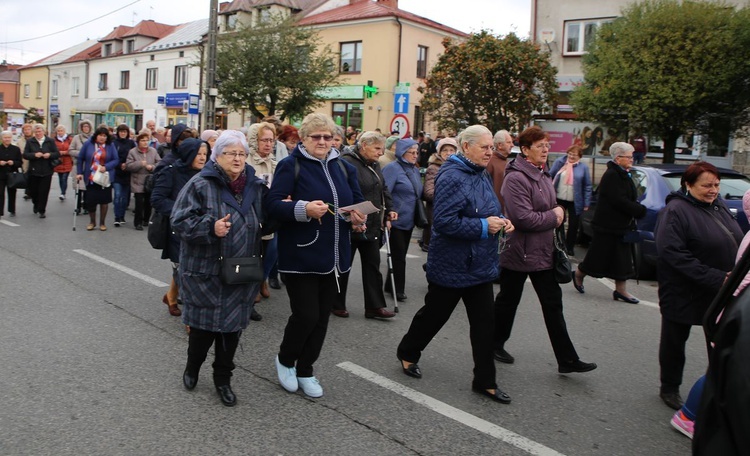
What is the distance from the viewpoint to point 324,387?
4738 mm

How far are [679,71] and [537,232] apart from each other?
471 inches

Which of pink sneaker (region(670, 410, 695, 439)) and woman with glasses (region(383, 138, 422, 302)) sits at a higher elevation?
woman with glasses (region(383, 138, 422, 302))

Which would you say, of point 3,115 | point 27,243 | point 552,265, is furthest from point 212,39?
point 3,115

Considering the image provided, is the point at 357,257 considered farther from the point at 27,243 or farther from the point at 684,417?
the point at 684,417

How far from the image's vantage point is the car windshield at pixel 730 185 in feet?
31.1

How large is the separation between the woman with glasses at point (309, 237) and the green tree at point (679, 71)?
12558 millimetres

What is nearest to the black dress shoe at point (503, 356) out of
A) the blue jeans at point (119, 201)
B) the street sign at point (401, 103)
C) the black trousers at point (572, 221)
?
the black trousers at point (572, 221)

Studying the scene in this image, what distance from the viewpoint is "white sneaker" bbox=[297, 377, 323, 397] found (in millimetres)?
4539

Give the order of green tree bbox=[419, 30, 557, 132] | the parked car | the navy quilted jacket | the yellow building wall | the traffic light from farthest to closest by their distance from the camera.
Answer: the yellow building wall → the traffic light → green tree bbox=[419, 30, 557, 132] → the parked car → the navy quilted jacket

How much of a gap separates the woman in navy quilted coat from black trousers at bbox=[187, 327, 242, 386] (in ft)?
4.63

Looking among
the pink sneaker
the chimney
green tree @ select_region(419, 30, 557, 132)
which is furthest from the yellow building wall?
the pink sneaker

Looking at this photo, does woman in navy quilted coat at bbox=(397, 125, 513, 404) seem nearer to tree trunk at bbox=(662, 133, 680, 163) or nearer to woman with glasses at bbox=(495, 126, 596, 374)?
woman with glasses at bbox=(495, 126, 596, 374)

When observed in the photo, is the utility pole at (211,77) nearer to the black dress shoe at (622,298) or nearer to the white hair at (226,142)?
the black dress shoe at (622,298)

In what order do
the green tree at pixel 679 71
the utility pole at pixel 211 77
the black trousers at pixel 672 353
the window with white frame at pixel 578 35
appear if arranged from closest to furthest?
the black trousers at pixel 672 353
the green tree at pixel 679 71
the utility pole at pixel 211 77
the window with white frame at pixel 578 35
